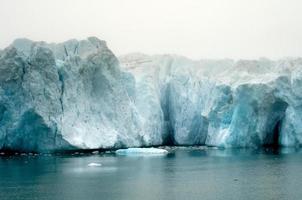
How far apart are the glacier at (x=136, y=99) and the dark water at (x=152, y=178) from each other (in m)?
2.98

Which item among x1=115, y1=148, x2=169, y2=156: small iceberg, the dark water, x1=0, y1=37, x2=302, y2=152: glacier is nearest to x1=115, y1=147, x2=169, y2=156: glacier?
x1=115, y1=148, x2=169, y2=156: small iceberg

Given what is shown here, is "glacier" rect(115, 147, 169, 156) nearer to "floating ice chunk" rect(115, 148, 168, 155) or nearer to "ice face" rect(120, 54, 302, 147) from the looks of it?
"floating ice chunk" rect(115, 148, 168, 155)

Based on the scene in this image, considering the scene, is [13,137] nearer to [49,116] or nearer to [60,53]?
[49,116]

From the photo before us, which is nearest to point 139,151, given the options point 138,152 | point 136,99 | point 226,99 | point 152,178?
point 138,152

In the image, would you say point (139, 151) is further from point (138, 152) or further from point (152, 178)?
point (152, 178)

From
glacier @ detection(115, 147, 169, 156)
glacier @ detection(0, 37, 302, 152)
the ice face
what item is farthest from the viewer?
the ice face

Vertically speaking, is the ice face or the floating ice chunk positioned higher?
the ice face

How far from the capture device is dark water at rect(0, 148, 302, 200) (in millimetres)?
24484

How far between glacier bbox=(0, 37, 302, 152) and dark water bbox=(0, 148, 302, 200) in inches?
117

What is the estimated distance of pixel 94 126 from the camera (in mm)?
46656

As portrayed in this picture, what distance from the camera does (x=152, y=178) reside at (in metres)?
30.4

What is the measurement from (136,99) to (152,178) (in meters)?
26.3

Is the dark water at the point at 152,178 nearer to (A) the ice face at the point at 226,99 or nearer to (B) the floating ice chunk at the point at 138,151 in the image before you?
(B) the floating ice chunk at the point at 138,151

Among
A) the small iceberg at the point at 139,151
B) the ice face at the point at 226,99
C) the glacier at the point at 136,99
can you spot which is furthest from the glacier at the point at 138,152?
the ice face at the point at 226,99
